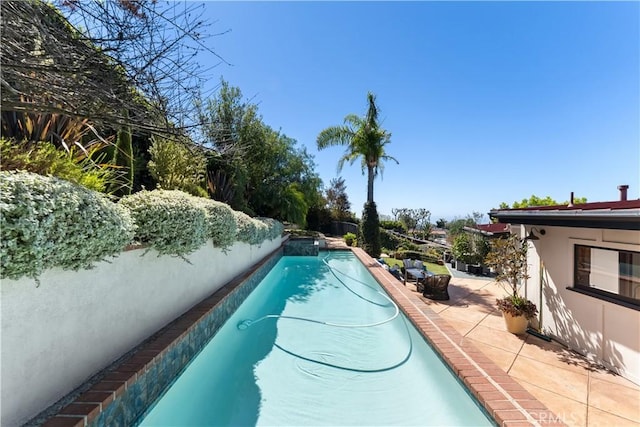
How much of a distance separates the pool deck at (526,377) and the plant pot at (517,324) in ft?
0.38

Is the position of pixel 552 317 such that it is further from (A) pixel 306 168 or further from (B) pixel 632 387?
(A) pixel 306 168

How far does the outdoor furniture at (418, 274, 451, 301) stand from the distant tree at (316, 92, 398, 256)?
22.7ft

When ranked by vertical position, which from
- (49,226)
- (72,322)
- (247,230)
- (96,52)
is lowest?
(72,322)

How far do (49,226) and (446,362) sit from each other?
4983 mm

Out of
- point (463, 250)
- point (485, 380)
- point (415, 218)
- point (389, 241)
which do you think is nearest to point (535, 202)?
point (415, 218)

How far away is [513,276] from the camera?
550 centimetres

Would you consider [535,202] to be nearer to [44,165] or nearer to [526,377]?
[526,377]

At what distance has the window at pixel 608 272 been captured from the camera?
3.88 metres

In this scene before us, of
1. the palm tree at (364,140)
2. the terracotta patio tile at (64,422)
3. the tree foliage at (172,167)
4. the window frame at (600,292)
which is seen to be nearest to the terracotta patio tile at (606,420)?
the window frame at (600,292)

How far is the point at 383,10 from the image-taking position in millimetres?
8914

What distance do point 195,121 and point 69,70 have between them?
76.1 inches

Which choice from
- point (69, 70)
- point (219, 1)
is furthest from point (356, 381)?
point (219, 1)

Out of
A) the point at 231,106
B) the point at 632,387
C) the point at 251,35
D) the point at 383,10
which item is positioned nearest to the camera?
the point at 632,387

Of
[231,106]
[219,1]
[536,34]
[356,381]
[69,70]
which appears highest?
[536,34]
